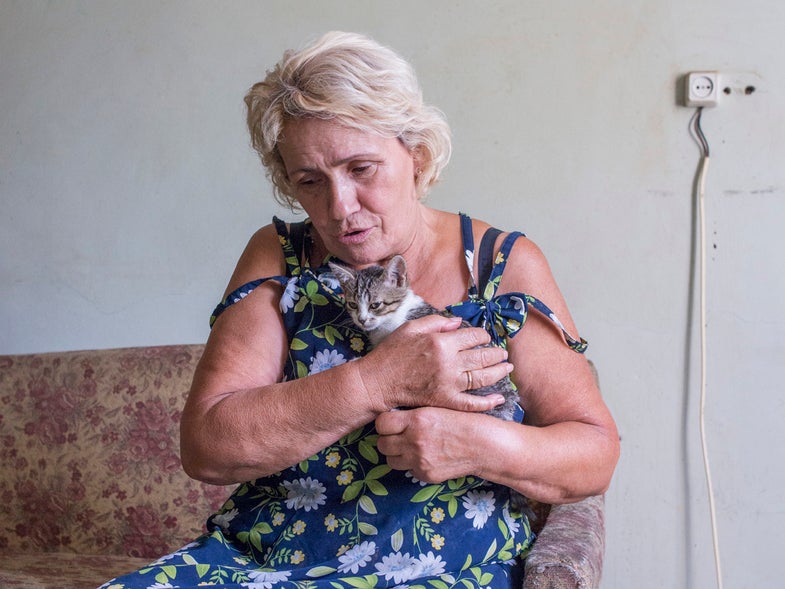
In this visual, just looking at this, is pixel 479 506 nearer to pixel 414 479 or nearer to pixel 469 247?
pixel 414 479

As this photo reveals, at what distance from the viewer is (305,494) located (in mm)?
1403

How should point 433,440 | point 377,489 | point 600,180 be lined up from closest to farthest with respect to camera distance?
point 433,440 → point 377,489 → point 600,180

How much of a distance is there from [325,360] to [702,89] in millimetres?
1305

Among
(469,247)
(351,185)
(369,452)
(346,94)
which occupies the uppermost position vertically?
(346,94)

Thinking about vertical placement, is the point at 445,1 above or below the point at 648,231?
above

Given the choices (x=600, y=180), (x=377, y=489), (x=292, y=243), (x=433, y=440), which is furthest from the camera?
(x=600, y=180)

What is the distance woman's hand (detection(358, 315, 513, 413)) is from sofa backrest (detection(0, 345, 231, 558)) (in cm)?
108

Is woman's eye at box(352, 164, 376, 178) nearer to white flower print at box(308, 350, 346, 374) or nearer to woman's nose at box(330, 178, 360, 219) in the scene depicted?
woman's nose at box(330, 178, 360, 219)

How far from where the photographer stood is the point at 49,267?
266 centimetres

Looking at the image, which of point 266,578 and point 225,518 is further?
point 225,518

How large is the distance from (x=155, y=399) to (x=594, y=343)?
1.21 m

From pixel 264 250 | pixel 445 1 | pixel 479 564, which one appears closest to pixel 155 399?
pixel 264 250

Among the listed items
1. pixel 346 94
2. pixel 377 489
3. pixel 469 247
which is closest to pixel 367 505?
pixel 377 489

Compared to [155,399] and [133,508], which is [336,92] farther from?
[133,508]
